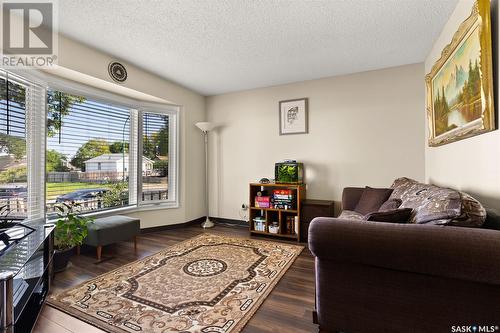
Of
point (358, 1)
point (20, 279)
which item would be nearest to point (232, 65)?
point (358, 1)

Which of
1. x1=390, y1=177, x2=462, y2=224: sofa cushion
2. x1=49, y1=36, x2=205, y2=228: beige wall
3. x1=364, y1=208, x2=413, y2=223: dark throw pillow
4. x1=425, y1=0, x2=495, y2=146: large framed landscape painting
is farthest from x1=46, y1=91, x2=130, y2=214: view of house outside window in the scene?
x1=425, y1=0, x2=495, y2=146: large framed landscape painting

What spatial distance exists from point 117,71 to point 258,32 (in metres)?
1.95

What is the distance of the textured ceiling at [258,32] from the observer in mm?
1936

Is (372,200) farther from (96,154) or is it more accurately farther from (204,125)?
(96,154)

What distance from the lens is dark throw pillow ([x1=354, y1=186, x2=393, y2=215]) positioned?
2.47 m

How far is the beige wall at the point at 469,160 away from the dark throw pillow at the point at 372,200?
1.83 ft

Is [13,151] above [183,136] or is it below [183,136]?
below

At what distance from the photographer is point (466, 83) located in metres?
1.67

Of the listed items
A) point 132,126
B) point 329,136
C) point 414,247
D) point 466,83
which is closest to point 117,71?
point 132,126

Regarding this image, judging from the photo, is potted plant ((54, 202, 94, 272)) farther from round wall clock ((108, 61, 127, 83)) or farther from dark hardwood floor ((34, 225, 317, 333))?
round wall clock ((108, 61, 127, 83))

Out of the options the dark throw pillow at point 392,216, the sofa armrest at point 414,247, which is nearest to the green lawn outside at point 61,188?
the sofa armrest at point 414,247

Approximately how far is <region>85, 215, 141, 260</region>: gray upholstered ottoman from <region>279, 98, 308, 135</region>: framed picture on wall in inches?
105

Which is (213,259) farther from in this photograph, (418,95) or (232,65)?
(418,95)

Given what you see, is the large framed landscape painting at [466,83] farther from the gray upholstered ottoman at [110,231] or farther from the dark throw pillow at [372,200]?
the gray upholstered ottoman at [110,231]
